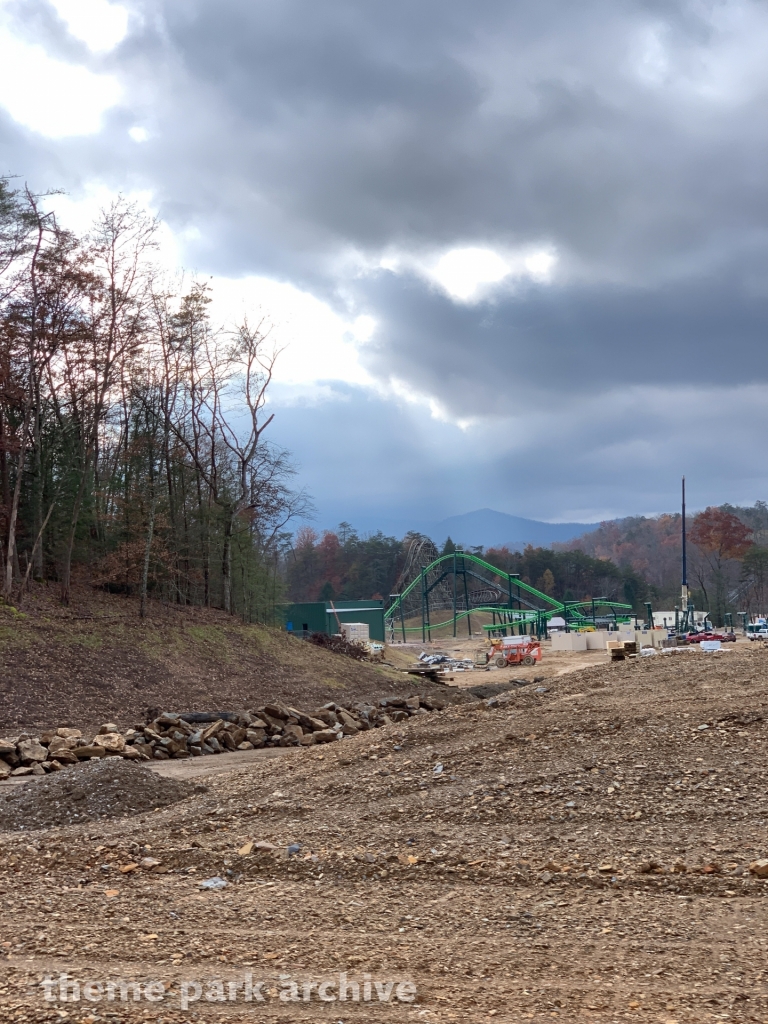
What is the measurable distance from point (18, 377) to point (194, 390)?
1024 centimetres

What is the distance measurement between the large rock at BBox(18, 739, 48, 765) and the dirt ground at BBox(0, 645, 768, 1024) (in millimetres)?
4393

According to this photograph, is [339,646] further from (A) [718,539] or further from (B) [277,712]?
(A) [718,539]

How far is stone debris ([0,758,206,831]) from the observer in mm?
8852

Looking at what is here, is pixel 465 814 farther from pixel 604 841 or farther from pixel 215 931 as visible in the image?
pixel 215 931

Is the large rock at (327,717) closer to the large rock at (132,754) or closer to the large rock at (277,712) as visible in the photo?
the large rock at (277,712)

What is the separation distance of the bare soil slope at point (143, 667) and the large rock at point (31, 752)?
154 inches

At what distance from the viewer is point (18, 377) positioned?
86.0 ft

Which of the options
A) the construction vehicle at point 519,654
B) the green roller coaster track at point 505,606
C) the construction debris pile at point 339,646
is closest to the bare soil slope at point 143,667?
the construction debris pile at point 339,646

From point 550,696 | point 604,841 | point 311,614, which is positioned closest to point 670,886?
point 604,841

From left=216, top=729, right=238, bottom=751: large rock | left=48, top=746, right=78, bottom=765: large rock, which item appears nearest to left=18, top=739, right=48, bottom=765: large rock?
left=48, top=746, right=78, bottom=765: large rock

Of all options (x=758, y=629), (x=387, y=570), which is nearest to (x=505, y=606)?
(x=758, y=629)

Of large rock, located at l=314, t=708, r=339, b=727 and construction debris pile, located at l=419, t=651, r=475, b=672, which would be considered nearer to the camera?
large rock, located at l=314, t=708, r=339, b=727

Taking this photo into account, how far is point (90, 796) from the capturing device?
9.22 metres

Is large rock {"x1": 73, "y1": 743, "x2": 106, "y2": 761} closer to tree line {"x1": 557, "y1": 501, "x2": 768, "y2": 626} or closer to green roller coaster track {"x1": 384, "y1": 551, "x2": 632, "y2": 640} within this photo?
green roller coaster track {"x1": 384, "y1": 551, "x2": 632, "y2": 640}
